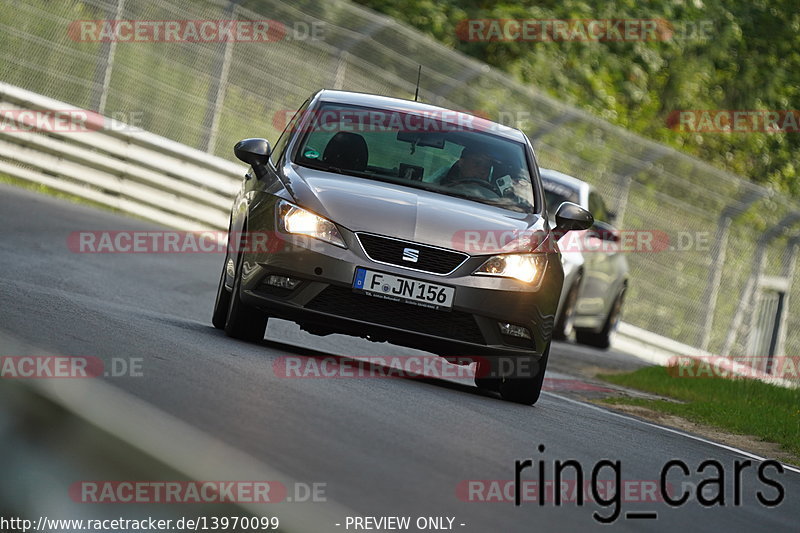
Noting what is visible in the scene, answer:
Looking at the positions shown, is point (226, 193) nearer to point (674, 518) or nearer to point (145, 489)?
point (674, 518)

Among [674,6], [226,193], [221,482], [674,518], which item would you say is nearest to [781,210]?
[226,193]

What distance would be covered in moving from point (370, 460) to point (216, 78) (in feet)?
51.2

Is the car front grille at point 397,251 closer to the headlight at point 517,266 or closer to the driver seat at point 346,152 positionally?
the headlight at point 517,266

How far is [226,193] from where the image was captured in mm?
21812

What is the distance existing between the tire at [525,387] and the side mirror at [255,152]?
2021 millimetres

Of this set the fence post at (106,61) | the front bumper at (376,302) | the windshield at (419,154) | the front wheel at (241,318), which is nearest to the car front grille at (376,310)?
the front bumper at (376,302)

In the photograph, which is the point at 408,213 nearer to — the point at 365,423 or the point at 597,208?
the point at 365,423

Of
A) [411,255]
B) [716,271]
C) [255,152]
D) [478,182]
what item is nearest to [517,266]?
[411,255]

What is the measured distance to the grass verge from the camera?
38.2ft

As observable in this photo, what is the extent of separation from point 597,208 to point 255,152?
8367 millimetres

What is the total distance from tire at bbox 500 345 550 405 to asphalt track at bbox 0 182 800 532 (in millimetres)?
147

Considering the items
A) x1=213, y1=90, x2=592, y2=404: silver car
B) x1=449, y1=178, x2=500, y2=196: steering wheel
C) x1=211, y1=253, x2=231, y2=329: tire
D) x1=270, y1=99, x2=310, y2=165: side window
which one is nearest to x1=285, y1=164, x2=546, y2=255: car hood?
x1=213, y1=90, x2=592, y2=404: silver car

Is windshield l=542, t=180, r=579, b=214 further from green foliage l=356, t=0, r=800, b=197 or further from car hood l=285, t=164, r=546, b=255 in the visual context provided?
green foliage l=356, t=0, r=800, b=197

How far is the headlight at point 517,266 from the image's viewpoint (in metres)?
9.05
